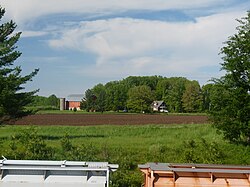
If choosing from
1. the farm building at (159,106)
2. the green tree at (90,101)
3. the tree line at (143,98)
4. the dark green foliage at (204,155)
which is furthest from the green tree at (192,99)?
the dark green foliage at (204,155)

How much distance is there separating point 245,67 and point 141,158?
7.61 m

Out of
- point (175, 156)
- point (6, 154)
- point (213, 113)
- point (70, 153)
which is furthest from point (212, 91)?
point (6, 154)

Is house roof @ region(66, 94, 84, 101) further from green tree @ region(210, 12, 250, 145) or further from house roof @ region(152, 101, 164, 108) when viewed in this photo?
green tree @ region(210, 12, 250, 145)

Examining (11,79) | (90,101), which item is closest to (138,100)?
(90,101)

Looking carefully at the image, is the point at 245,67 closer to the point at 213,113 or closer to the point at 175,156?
the point at 213,113

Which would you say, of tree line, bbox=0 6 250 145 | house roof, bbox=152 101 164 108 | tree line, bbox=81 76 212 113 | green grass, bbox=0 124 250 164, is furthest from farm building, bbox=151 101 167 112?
tree line, bbox=0 6 250 145

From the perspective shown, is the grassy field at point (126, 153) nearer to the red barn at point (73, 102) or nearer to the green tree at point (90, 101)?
the green tree at point (90, 101)

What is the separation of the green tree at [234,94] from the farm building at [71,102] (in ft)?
339

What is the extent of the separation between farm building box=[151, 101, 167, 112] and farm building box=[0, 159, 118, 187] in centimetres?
9619

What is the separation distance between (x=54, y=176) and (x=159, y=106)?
10111cm

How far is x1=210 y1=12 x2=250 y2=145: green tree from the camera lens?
21.9 metres

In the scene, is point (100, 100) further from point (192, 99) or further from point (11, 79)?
point (11, 79)

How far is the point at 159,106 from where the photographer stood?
109500mm

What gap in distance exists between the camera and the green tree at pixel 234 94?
21875 millimetres
